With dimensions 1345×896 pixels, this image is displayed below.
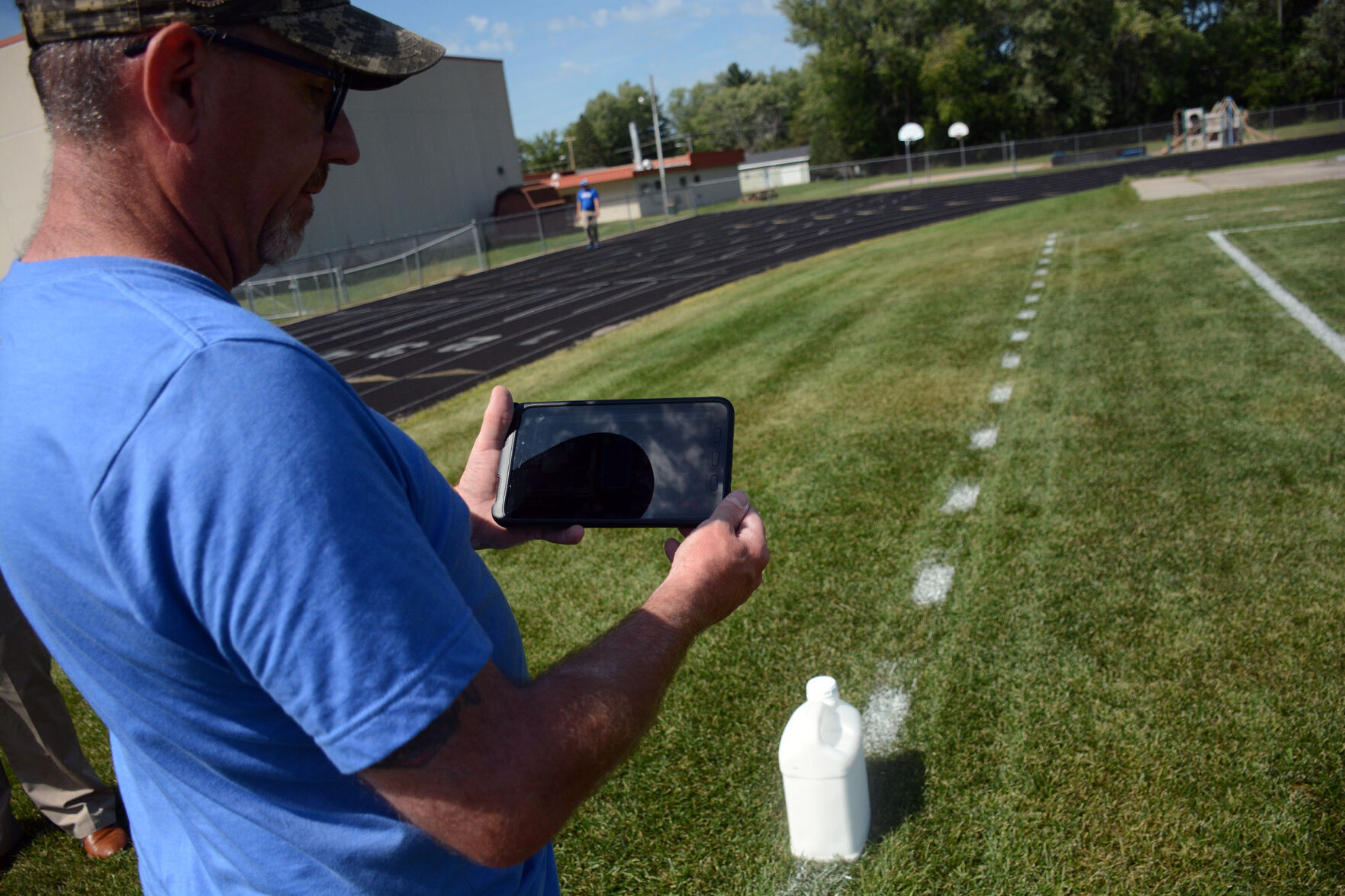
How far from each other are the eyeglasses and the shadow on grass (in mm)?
2491

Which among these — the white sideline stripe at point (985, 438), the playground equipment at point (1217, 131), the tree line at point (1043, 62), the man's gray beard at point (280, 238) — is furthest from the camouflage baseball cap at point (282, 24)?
the tree line at point (1043, 62)

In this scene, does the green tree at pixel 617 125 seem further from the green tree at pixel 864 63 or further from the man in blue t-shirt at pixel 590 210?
the man in blue t-shirt at pixel 590 210

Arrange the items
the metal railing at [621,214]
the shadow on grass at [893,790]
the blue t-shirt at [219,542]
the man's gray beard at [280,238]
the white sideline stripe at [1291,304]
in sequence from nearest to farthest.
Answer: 1. the blue t-shirt at [219,542]
2. the man's gray beard at [280,238]
3. the shadow on grass at [893,790]
4. the white sideline stripe at [1291,304]
5. the metal railing at [621,214]

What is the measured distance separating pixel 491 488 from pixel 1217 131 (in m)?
53.5

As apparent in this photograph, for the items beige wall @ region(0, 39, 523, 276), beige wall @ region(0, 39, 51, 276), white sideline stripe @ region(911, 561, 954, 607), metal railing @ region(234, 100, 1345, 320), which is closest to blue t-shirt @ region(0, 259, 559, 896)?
white sideline stripe @ region(911, 561, 954, 607)

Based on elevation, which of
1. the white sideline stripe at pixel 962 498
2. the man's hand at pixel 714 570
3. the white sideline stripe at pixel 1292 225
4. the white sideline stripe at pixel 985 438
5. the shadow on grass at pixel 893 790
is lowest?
the shadow on grass at pixel 893 790

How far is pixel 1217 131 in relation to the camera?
148 feet

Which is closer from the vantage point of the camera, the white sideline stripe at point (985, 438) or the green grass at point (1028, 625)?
the green grass at point (1028, 625)

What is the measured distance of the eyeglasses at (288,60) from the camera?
3.23ft

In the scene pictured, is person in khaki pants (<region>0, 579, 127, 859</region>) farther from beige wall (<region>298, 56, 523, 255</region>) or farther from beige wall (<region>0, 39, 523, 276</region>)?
beige wall (<region>298, 56, 523, 255</region>)

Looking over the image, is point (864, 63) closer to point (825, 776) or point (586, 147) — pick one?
point (586, 147)

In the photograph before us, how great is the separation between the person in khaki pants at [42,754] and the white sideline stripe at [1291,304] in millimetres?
7935

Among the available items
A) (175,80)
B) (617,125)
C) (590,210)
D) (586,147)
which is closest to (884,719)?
(175,80)

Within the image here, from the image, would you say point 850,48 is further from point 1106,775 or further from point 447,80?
point 1106,775
